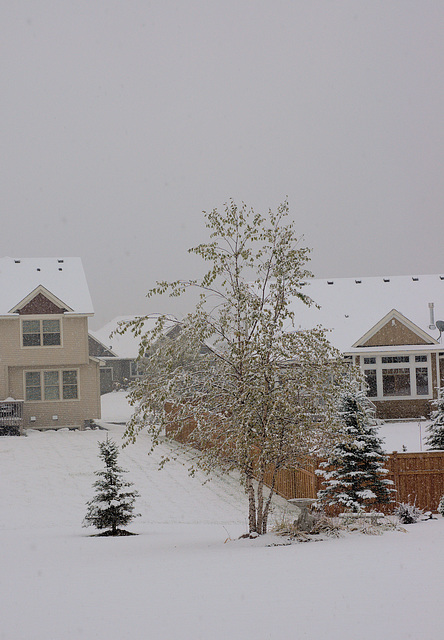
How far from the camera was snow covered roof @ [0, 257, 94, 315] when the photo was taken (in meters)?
28.5

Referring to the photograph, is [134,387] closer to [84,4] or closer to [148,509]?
[148,509]

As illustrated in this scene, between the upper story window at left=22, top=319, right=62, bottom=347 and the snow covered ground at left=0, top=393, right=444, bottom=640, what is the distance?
46.8 ft

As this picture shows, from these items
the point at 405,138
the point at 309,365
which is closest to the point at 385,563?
the point at 309,365

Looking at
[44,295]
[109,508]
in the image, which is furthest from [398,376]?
[109,508]

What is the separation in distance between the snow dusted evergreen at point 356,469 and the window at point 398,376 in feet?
50.9

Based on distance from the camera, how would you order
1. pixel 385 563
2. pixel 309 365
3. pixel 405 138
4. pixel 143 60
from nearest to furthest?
pixel 385 563 → pixel 309 365 → pixel 405 138 → pixel 143 60

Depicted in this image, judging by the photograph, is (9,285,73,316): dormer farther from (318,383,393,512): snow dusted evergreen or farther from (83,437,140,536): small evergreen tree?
(318,383,393,512): snow dusted evergreen

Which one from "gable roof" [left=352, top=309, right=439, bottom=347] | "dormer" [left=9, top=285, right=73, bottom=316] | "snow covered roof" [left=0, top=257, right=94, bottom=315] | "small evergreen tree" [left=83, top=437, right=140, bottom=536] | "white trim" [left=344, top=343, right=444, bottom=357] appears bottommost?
"small evergreen tree" [left=83, top=437, right=140, bottom=536]

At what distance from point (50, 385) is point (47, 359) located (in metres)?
1.03

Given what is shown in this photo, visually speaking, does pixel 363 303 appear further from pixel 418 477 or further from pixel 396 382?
pixel 418 477

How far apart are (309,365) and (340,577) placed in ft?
12.3

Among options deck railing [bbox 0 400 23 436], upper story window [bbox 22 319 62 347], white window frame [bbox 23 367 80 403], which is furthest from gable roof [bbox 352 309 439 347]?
deck railing [bbox 0 400 23 436]

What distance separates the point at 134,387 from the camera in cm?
1122

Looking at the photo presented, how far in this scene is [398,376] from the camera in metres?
29.2
